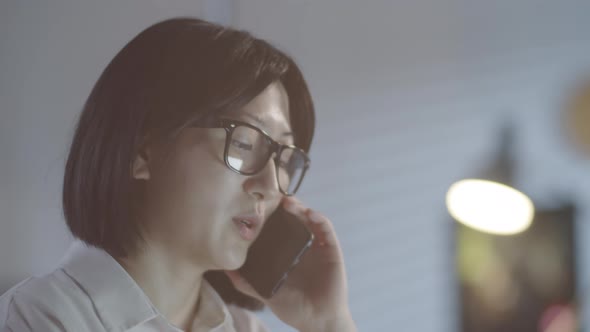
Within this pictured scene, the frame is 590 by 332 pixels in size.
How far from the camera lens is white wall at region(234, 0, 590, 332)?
1075mm

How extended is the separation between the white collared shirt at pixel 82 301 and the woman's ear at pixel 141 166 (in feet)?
0.42

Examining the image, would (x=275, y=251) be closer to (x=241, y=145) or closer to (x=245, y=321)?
(x=245, y=321)

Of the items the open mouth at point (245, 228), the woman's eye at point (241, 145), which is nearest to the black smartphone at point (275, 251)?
the open mouth at point (245, 228)

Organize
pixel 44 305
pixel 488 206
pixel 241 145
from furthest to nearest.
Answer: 1. pixel 488 206
2. pixel 241 145
3. pixel 44 305

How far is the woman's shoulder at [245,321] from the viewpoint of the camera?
96cm

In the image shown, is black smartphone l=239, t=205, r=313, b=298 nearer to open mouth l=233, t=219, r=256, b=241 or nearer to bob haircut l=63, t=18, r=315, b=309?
open mouth l=233, t=219, r=256, b=241

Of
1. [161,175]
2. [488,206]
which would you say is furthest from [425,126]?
[161,175]

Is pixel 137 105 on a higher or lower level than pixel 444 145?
higher

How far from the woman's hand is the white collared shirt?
0.82ft

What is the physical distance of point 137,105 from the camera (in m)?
0.70

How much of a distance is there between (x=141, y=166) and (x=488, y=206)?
75 cm

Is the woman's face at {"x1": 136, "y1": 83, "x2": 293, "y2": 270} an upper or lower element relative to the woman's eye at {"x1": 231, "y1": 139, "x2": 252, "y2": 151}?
lower

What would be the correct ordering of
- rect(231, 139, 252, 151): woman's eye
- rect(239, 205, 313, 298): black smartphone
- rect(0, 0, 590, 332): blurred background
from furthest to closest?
rect(0, 0, 590, 332): blurred background < rect(239, 205, 313, 298): black smartphone < rect(231, 139, 252, 151): woman's eye

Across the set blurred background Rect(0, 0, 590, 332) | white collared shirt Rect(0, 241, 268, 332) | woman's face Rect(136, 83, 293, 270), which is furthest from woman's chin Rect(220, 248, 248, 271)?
blurred background Rect(0, 0, 590, 332)
